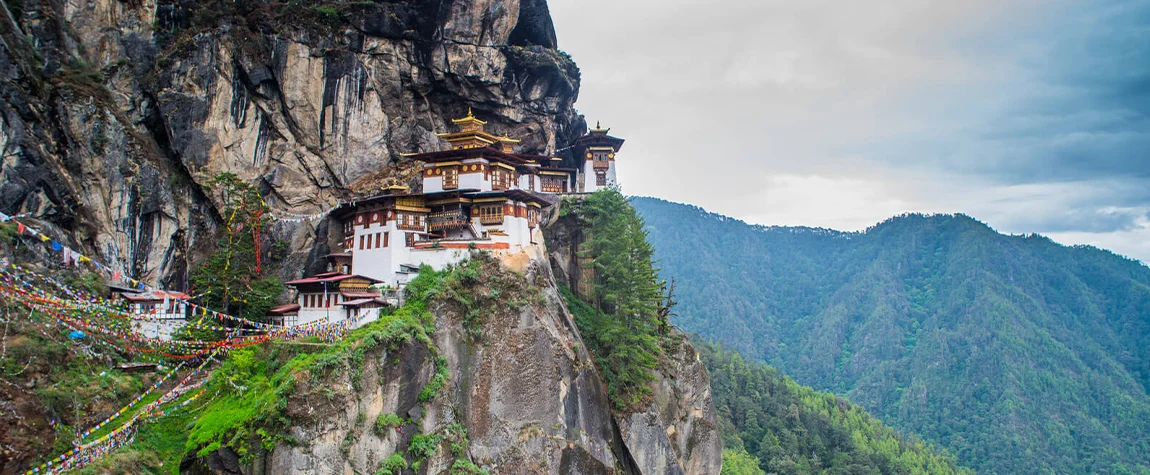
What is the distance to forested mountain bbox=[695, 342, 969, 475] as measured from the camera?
81.2 meters

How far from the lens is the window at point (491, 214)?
139 feet

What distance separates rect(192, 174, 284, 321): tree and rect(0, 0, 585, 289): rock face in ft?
6.92

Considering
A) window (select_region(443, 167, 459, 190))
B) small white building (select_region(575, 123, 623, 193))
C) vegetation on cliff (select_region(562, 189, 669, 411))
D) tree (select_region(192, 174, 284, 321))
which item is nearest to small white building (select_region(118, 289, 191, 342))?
tree (select_region(192, 174, 284, 321))

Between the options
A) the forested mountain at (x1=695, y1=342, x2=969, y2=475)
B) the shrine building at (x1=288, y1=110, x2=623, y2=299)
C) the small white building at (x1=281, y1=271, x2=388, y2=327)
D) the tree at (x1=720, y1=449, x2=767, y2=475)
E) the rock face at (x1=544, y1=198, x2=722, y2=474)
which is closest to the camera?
the small white building at (x1=281, y1=271, x2=388, y2=327)

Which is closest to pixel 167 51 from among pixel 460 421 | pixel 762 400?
pixel 460 421

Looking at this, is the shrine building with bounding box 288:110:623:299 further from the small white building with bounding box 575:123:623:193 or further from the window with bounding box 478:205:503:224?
the small white building with bounding box 575:123:623:193

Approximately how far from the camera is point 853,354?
197250mm

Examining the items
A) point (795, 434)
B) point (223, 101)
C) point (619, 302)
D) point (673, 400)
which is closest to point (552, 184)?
point (619, 302)

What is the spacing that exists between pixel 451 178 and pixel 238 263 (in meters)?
13.2

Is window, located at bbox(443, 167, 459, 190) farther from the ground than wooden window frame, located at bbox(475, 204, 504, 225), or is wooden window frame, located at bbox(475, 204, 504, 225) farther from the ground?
window, located at bbox(443, 167, 459, 190)

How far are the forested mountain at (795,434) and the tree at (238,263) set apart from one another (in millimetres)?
48391

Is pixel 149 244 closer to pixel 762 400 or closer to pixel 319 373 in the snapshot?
pixel 319 373

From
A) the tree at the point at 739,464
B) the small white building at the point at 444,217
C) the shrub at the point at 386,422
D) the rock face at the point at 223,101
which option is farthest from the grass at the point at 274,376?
the tree at the point at 739,464

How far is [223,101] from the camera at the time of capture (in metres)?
45.7
